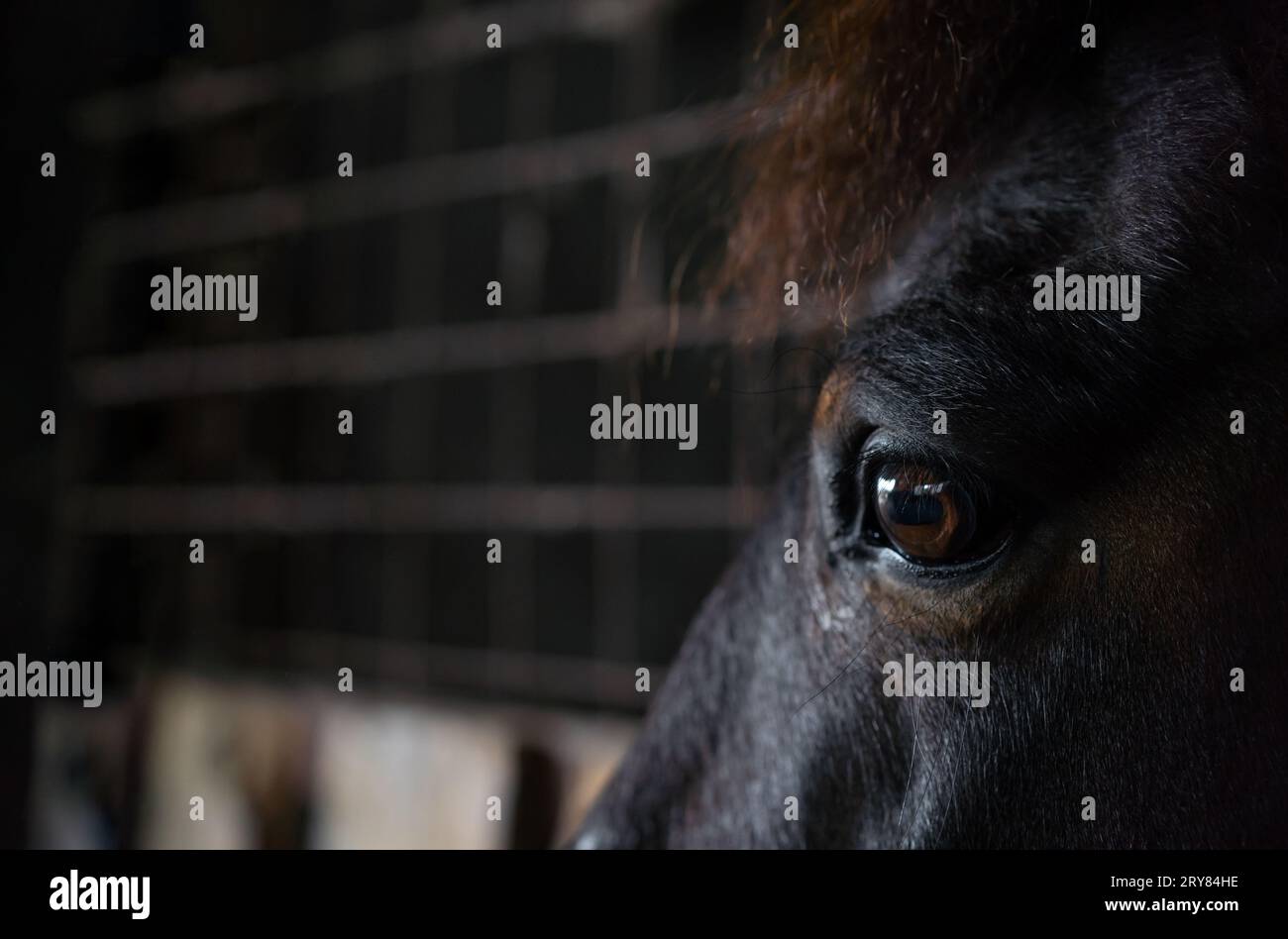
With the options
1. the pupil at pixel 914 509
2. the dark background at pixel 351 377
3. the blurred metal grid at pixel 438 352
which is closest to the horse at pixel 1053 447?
the pupil at pixel 914 509

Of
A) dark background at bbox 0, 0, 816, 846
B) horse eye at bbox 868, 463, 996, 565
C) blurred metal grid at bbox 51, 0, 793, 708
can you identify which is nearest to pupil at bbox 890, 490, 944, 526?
horse eye at bbox 868, 463, 996, 565

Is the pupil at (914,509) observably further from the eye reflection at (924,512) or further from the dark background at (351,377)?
the dark background at (351,377)

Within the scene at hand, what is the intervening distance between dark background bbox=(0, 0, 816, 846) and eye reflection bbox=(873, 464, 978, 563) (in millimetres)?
710

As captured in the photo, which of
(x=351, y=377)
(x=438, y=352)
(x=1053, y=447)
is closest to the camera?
(x=1053, y=447)

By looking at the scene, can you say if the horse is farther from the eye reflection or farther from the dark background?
the dark background

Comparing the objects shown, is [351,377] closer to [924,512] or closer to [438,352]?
[438,352]

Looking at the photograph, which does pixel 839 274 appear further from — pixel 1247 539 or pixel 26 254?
pixel 26 254

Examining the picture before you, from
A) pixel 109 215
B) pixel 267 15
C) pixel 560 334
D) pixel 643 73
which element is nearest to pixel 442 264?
pixel 560 334

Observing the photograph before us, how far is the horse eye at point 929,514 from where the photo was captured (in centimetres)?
55

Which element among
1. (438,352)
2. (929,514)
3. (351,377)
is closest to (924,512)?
(929,514)

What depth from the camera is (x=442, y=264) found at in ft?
6.64

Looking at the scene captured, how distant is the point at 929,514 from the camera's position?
557 mm

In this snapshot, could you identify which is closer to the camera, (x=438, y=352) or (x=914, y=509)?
(x=914, y=509)
